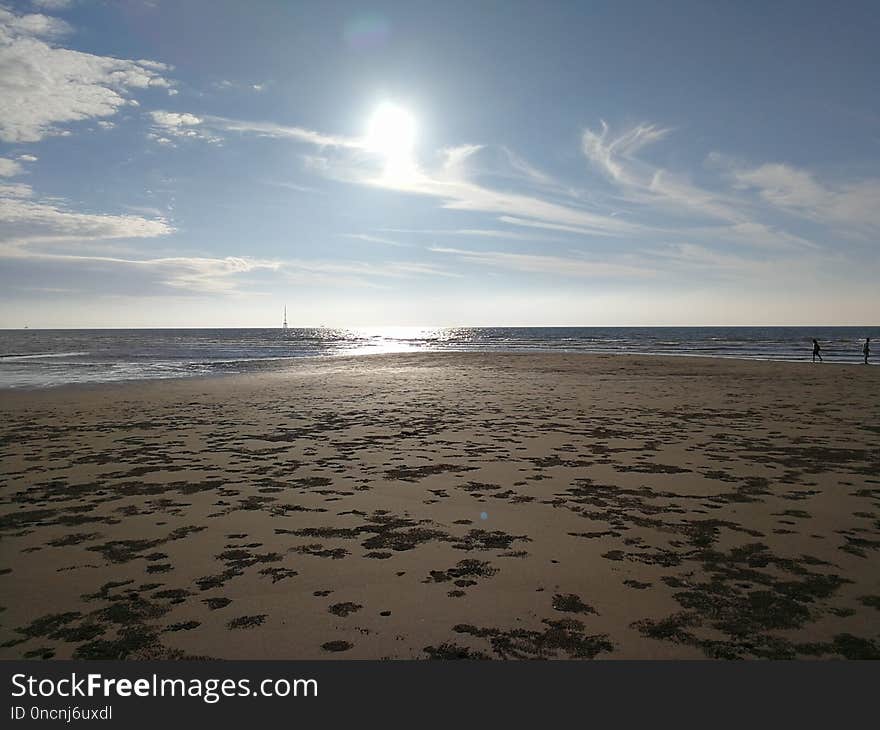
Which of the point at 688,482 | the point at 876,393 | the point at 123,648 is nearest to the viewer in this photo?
the point at 123,648

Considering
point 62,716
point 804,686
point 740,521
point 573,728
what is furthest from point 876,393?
point 62,716

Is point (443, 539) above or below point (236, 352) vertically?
below

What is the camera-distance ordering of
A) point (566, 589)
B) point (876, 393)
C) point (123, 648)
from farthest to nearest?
point (876, 393), point (566, 589), point (123, 648)

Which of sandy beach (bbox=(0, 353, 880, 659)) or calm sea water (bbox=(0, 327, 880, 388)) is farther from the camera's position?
calm sea water (bbox=(0, 327, 880, 388))

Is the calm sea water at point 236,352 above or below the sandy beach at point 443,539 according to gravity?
above

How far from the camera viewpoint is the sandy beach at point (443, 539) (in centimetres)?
449

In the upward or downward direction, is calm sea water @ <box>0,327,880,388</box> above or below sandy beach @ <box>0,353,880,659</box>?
above

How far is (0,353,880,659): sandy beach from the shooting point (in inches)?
177

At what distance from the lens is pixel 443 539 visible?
658cm

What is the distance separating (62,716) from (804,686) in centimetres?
547

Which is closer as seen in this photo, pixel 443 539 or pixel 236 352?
pixel 443 539

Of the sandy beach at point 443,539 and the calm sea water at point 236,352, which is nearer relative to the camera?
the sandy beach at point 443,539

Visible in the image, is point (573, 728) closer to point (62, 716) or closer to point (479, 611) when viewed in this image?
point (479, 611)

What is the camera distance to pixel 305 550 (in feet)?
20.6
